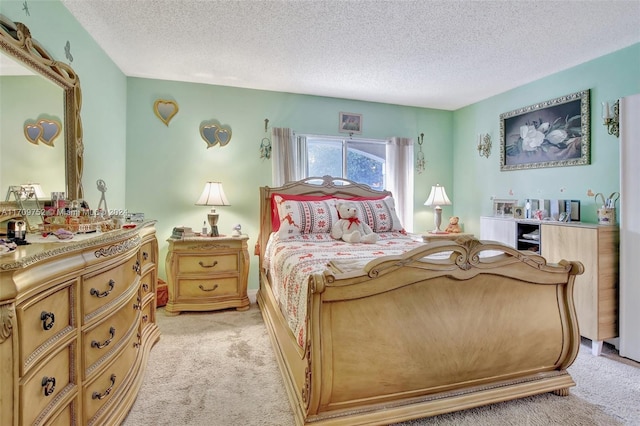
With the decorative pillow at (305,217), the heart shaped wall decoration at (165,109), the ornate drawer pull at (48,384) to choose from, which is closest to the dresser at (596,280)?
the decorative pillow at (305,217)

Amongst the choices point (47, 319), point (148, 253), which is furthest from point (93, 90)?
point (47, 319)

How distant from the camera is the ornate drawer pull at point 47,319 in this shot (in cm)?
101

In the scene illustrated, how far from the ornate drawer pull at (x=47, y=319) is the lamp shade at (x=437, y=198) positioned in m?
3.90

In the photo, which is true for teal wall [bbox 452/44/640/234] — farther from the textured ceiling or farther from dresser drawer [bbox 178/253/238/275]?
dresser drawer [bbox 178/253/238/275]

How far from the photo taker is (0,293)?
2.68 feet

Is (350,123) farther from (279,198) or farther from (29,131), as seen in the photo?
(29,131)

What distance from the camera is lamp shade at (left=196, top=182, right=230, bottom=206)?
3271 mm

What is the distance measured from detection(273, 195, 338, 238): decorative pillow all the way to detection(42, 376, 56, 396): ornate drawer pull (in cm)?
194

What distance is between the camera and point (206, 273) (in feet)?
10.2

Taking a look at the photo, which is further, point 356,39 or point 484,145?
point 484,145

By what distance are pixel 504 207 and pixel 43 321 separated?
4.03 metres

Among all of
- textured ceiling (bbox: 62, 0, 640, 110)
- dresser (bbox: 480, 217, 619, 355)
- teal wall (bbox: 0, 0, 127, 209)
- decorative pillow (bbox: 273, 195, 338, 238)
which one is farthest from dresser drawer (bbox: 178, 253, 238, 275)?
dresser (bbox: 480, 217, 619, 355)

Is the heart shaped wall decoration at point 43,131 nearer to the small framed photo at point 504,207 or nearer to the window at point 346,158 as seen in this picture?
the window at point 346,158

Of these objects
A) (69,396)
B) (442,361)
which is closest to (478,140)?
(442,361)
